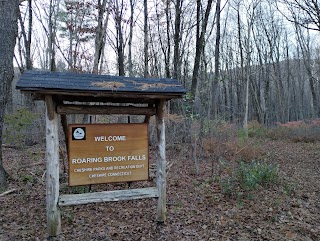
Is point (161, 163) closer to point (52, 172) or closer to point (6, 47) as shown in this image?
point (52, 172)

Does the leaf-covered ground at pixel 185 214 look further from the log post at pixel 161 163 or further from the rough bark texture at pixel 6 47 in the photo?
the rough bark texture at pixel 6 47

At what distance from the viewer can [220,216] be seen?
5562 millimetres

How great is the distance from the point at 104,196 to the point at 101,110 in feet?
5.19

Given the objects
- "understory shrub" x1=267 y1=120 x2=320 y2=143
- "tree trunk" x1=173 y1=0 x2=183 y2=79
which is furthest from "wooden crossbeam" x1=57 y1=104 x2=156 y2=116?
"understory shrub" x1=267 y1=120 x2=320 y2=143

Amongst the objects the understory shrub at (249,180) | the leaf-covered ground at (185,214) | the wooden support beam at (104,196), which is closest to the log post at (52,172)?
the wooden support beam at (104,196)

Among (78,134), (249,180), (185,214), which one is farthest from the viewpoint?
(249,180)

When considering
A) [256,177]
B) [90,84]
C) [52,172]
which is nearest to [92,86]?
[90,84]

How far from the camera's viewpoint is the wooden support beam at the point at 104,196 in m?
4.52

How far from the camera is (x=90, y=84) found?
14.3 ft

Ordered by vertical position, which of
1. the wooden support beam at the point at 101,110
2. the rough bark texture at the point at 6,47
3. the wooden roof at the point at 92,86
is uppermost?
the rough bark texture at the point at 6,47

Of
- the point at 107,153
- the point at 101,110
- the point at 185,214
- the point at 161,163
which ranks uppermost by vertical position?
the point at 101,110

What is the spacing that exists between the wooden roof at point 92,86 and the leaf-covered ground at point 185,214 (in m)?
2.51

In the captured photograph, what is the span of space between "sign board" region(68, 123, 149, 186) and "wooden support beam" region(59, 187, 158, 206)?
0.22m

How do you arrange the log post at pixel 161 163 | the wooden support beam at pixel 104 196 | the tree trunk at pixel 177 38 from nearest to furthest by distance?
1. the wooden support beam at pixel 104 196
2. the log post at pixel 161 163
3. the tree trunk at pixel 177 38
